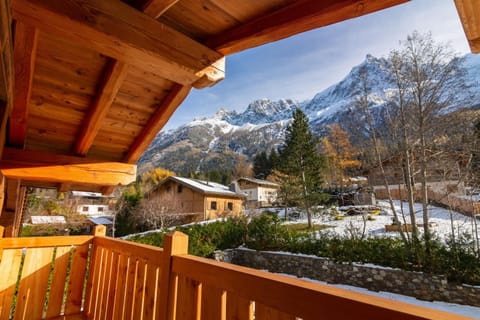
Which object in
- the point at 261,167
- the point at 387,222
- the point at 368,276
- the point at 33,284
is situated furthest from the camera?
the point at 261,167

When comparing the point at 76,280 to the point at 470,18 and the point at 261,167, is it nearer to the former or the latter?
the point at 470,18

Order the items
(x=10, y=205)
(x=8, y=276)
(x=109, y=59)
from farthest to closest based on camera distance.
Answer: (x=10, y=205)
(x=8, y=276)
(x=109, y=59)

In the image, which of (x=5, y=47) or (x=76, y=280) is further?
(x=76, y=280)

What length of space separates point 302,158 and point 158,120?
13.6 metres

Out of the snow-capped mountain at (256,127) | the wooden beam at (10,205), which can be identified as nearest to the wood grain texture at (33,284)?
the wooden beam at (10,205)

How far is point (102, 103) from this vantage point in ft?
6.42

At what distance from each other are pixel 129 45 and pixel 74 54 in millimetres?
678

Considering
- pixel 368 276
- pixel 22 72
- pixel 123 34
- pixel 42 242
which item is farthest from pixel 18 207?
pixel 368 276

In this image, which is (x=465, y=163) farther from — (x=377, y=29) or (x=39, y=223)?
(x=39, y=223)

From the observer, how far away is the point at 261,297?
87cm

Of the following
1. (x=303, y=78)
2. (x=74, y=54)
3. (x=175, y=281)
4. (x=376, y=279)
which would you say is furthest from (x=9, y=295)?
(x=303, y=78)

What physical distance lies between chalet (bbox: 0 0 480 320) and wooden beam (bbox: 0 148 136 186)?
1 centimetres

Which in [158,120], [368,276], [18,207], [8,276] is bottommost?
[368,276]

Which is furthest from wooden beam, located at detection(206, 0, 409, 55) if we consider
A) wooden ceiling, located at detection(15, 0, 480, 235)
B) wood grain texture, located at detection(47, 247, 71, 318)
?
wood grain texture, located at detection(47, 247, 71, 318)
